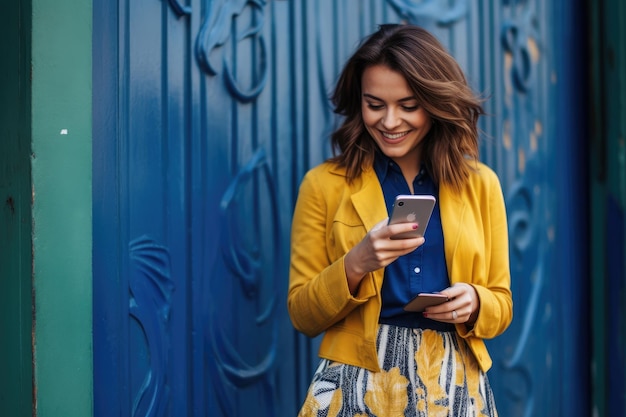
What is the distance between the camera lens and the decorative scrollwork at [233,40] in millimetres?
2951

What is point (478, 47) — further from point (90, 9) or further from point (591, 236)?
point (90, 9)

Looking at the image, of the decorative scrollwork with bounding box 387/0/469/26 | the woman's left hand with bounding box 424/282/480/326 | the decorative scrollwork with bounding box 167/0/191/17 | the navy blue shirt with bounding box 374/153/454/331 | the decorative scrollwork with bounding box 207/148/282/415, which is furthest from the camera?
the decorative scrollwork with bounding box 387/0/469/26

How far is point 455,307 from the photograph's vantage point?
232 cm

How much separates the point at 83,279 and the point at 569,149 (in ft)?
8.08

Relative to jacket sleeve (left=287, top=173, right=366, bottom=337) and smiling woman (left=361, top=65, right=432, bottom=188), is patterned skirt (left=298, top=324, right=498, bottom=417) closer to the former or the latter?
jacket sleeve (left=287, top=173, right=366, bottom=337)

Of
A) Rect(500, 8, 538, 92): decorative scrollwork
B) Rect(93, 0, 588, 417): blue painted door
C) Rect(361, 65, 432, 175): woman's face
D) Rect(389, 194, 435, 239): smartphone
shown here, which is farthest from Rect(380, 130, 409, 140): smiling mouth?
Rect(500, 8, 538, 92): decorative scrollwork

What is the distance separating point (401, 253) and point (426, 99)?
49cm

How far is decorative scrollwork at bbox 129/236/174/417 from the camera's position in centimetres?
276

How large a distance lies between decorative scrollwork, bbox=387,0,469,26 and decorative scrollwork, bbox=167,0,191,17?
97 centimetres

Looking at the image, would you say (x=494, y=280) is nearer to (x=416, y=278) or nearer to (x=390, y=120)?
(x=416, y=278)

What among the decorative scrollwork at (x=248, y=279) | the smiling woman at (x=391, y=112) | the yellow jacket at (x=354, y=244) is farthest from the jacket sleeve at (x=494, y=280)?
the decorative scrollwork at (x=248, y=279)

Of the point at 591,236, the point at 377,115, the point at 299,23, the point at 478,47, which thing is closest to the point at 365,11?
the point at 299,23

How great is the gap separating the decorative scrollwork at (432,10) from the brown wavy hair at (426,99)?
38.8 inches

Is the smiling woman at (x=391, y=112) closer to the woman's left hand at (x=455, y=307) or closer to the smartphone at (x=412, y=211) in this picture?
the smartphone at (x=412, y=211)
